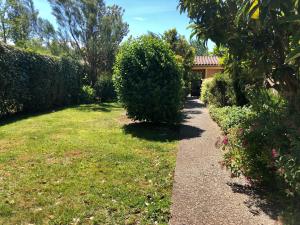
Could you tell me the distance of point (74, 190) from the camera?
5559mm

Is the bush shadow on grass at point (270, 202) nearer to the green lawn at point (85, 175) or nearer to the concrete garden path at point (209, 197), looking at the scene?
the concrete garden path at point (209, 197)

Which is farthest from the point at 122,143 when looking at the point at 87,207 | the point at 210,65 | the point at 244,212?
the point at 210,65

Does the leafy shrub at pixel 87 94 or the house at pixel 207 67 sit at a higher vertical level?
Answer: the house at pixel 207 67

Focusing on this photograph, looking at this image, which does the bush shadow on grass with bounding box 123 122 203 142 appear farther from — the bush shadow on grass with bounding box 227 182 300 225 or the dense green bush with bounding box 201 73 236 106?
the bush shadow on grass with bounding box 227 182 300 225

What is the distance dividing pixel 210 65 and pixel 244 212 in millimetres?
30496

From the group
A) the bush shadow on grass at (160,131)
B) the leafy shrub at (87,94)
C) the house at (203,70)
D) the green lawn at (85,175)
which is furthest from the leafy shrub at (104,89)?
the green lawn at (85,175)

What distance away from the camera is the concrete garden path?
4.59 metres

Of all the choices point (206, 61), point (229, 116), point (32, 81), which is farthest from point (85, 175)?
point (206, 61)

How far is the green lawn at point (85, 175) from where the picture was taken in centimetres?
472

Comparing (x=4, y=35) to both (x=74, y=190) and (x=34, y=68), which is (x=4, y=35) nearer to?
(x=34, y=68)

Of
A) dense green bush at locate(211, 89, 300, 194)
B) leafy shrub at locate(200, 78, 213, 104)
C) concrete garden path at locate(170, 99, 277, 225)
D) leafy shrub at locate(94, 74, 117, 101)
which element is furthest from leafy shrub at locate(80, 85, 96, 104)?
dense green bush at locate(211, 89, 300, 194)

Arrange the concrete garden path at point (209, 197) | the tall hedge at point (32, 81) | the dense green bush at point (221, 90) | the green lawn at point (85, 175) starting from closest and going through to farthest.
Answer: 1. the concrete garden path at point (209, 197)
2. the green lawn at point (85, 175)
3. the tall hedge at point (32, 81)
4. the dense green bush at point (221, 90)

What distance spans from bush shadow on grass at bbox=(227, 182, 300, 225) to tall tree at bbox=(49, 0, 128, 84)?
68.5 feet

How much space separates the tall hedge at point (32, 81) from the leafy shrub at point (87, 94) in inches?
56.1
